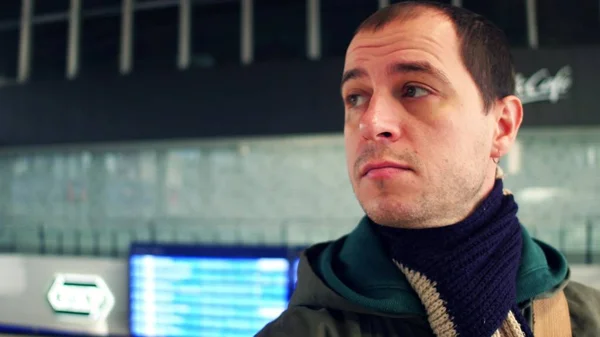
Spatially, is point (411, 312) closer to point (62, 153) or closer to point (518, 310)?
point (518, 310)

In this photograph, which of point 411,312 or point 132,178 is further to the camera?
point 132,178

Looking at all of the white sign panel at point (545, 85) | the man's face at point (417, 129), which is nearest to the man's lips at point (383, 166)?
the man's face at point (417, 129)

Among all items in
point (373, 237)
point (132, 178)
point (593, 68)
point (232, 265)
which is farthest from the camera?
point (132, 178)

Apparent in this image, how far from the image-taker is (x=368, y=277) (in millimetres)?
1045

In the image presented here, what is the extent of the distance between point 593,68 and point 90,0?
7.99 meters

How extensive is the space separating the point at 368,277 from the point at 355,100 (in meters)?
0.40

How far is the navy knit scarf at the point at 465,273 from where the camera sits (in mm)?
983

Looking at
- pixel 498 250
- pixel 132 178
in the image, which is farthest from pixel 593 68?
pixel 132 178

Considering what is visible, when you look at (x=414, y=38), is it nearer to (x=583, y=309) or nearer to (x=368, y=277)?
(x=368, y=277)

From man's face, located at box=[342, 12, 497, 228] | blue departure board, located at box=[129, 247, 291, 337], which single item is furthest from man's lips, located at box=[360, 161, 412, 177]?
blue departure board, located at box=[129, 247, 291, 337]

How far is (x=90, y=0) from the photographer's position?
28.4 feet

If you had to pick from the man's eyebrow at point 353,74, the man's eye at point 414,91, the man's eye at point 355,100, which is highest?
the man's eyebrow at point 353,74

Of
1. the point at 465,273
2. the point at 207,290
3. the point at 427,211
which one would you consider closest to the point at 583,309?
the point at 465,273

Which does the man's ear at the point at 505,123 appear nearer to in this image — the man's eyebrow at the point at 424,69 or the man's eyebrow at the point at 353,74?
the man's eyebrow at the point at 424,69
